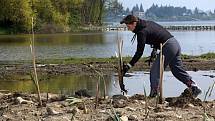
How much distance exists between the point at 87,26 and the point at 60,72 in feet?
292

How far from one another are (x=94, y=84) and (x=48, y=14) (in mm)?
75169

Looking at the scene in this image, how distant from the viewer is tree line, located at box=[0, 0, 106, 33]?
265 feet

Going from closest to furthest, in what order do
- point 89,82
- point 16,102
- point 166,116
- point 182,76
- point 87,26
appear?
point 166,116
point 16,102
point 182,76
point 89,82
point 87,26

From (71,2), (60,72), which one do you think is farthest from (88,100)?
(71,2)

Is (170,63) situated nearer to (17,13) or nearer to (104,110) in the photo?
(104,110)

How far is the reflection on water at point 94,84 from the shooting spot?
15.7m

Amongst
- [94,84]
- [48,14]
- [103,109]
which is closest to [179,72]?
[103,109]

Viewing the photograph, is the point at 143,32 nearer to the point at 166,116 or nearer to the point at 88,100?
the point at 88,100

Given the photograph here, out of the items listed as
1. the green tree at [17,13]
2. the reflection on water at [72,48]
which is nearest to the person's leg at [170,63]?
the reflection on water at [72,48]

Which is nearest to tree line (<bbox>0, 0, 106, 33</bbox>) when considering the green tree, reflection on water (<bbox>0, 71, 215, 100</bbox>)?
the green tree

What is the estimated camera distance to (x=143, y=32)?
32.5 ft

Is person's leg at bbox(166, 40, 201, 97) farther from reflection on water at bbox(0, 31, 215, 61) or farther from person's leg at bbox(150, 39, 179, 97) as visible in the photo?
reflection on water at bbox(0, 31, 215, 61)

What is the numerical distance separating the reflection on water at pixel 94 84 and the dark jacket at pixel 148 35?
4.26 meters

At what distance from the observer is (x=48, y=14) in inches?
3597
